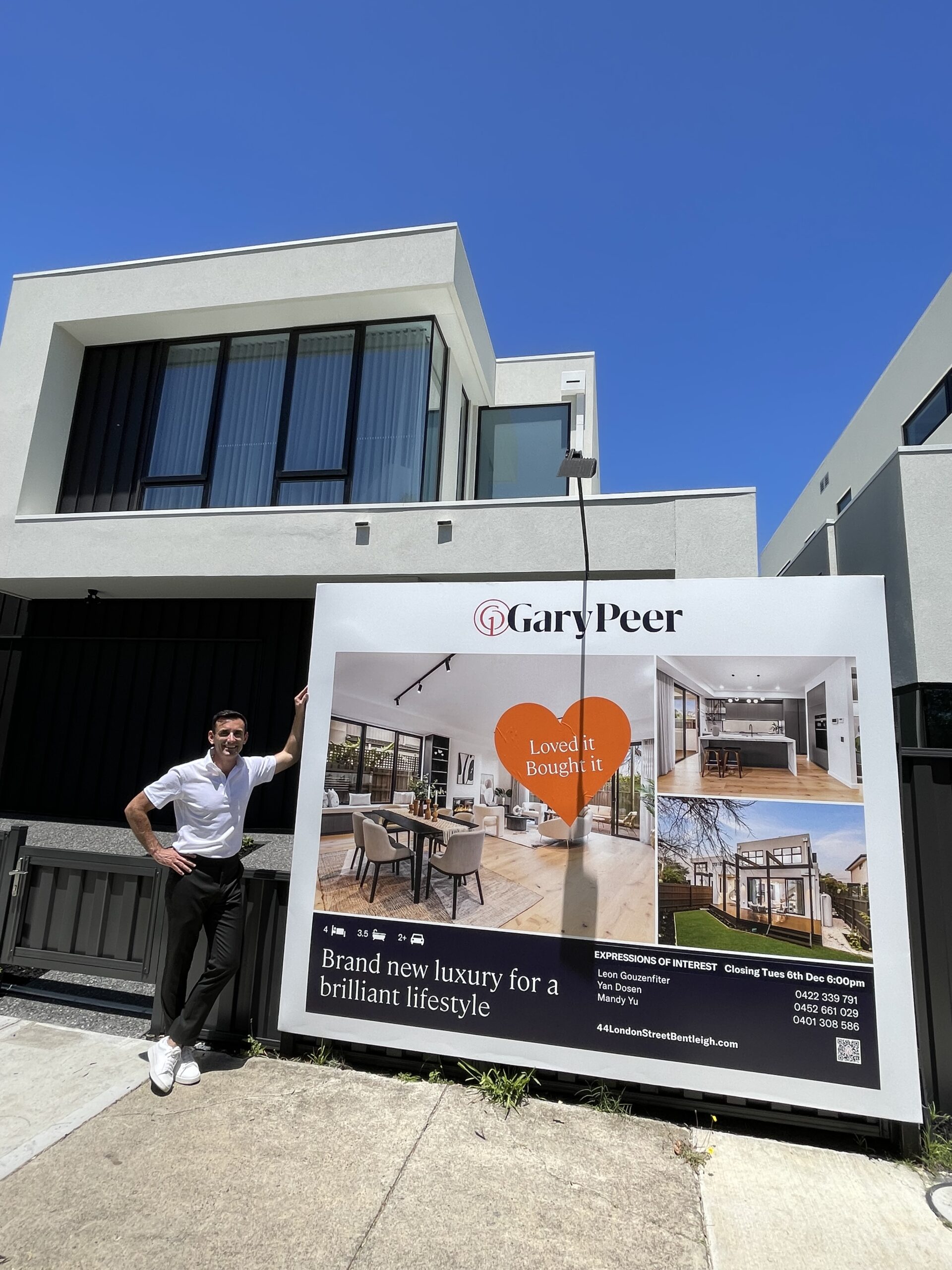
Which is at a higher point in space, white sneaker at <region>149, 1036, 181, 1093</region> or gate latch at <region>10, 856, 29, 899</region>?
gate latch at <region>10, 856, 29, 899</region>

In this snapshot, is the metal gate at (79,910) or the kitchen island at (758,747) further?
the metal gate at (79,910)

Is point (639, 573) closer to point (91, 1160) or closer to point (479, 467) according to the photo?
point (479, 467)

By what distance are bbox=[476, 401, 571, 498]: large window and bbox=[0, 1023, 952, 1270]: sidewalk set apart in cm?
850

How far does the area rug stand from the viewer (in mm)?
3746

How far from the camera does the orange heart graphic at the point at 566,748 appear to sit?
148 inches

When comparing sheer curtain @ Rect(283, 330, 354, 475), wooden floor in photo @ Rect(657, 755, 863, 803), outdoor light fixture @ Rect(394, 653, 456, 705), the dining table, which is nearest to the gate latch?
the dining table

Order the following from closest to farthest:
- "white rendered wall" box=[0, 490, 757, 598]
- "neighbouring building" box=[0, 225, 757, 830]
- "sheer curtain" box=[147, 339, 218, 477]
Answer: "white rendered wall" box=[0, 490, 757, 598] < "neighbouring building" box=[0, 225, 757, 830] < "sheer curtain" box=[147, 339, 218, 477]

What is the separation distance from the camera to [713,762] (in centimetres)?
360

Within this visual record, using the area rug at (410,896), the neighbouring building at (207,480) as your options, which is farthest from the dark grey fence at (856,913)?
the neighbouring building at (207,480)

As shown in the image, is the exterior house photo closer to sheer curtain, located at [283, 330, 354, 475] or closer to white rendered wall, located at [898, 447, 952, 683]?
white rendered wall, located at [898, 447, 952, 683]

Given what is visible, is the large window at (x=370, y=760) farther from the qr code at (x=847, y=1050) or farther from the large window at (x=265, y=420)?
the large window at (x=265, y=420)

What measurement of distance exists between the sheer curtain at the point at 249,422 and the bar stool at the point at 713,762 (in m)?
7.37

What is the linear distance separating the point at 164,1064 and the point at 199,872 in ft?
3.02

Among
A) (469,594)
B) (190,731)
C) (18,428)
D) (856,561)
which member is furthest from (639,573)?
(18,428)
